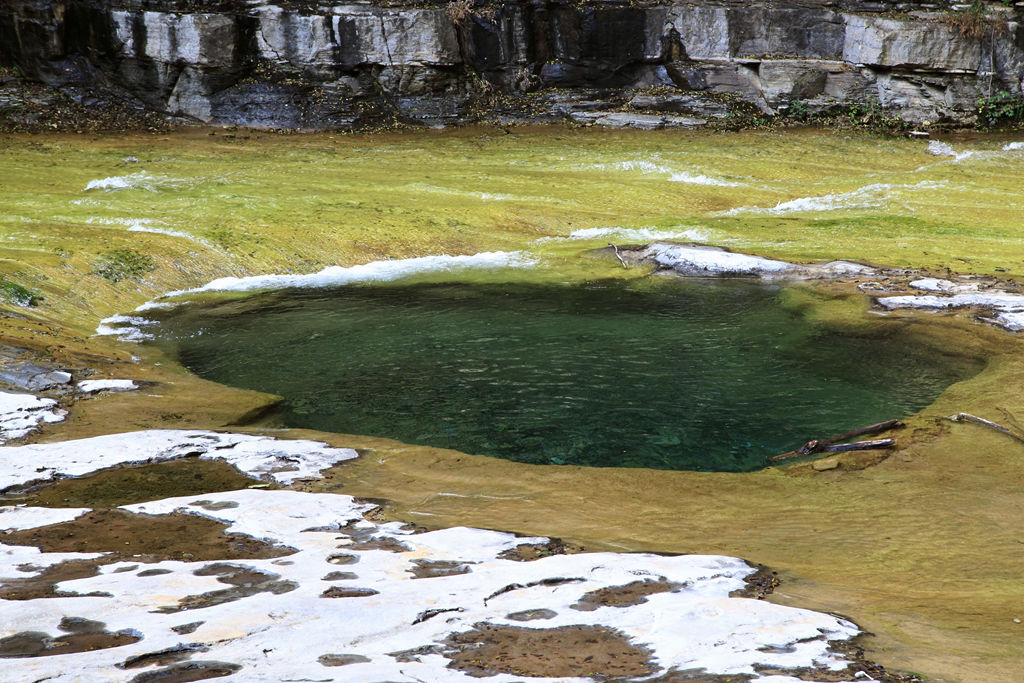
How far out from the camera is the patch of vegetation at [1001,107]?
2798 centimetres

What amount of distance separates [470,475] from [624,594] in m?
2.81

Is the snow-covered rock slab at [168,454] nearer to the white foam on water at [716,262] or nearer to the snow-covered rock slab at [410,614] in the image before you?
the snow-covered rock slab at [410,614]

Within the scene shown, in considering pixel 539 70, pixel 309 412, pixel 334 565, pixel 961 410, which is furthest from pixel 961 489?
pixel 539 70

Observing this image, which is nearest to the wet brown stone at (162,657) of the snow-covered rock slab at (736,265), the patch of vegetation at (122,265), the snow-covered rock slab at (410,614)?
the snow-covered rock slab at (410,614)

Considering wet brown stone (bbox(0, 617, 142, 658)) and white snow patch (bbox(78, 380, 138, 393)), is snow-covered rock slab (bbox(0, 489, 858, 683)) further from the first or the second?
white snow patch (bbox(78, 380, 138, 393))

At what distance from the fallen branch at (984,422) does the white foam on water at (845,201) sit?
452 inches

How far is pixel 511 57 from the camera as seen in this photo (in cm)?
2917

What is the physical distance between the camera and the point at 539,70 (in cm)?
2930

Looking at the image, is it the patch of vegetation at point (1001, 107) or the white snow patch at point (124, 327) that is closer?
the white snow patch at point (124, 327)

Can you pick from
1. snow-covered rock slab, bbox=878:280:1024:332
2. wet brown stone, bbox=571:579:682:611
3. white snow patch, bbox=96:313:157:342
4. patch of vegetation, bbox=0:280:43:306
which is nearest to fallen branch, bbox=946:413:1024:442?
snow-covered rock slab, bbox=878:280:1024:332

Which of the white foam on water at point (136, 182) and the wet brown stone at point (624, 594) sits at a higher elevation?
the white foam on water at point (136, 182)

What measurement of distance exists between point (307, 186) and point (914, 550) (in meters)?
16.7

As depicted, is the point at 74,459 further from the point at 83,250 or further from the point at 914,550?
the point at 83,250

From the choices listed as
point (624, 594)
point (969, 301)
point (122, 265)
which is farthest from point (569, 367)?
point (122, 265)
